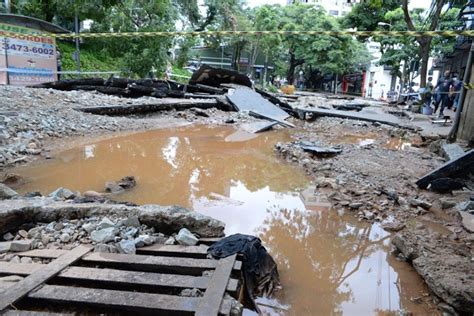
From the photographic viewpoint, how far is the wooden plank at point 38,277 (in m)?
1.71

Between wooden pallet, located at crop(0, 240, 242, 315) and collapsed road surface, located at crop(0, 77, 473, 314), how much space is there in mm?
529

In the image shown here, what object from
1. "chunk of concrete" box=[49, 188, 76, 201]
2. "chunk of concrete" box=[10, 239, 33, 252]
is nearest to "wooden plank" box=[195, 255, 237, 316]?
"chunk of concrete" box=[10, 239, 33, 252]

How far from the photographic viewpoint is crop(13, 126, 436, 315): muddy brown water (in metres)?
2.44

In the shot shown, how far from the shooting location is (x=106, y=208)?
2.77 meters

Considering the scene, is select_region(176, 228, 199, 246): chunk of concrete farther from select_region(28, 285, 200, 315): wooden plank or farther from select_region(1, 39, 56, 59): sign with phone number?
select_region(1, 39, 56, 59): sign with phone number

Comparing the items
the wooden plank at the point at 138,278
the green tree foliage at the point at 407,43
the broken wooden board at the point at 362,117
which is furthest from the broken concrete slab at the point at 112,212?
the green tree foliage at the point at 407,43

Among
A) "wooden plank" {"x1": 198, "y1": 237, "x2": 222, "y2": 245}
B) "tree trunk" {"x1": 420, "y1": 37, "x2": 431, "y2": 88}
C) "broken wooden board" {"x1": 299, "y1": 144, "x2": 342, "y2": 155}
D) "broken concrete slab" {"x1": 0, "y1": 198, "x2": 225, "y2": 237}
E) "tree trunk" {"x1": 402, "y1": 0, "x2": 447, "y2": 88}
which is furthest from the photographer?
"tree trunk" {"x1": 420, "y1": 37, "x2": 431, "y2": 88}

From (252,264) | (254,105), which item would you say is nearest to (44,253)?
(252,264)

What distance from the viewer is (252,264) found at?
2277 millimetres

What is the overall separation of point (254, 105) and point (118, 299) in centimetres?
1009

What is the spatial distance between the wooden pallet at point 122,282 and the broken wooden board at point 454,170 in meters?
3.40

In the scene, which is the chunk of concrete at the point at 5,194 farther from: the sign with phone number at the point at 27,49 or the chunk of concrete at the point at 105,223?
the sign with phone number at the point at 27,49

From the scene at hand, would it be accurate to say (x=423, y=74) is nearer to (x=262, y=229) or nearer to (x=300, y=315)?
(x=262, y=229)

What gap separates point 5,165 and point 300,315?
454 cm
